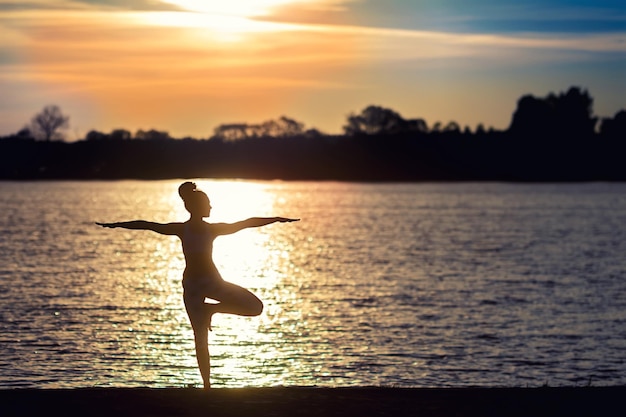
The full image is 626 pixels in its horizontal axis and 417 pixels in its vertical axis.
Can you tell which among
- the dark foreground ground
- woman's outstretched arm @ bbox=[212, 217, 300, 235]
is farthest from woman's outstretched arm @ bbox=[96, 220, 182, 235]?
the dark foreground ground

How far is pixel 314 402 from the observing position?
1368 cm

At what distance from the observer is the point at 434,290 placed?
49875 mm

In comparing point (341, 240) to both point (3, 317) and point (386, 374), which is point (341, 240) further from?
point (386, 374)

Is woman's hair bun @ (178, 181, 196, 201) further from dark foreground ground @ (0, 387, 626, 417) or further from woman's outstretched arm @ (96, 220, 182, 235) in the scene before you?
dark foreground ground @ (0, 387, 626, 417)

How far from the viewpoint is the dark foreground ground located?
13.1 m

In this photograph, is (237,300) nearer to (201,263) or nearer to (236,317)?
(201,263)

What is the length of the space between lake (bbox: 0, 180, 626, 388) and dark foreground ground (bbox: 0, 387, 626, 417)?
969 centimetres

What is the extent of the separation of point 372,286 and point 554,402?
3791 centimetres

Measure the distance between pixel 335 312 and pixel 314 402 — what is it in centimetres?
2846

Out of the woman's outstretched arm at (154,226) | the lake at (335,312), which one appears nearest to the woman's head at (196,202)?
the woman's outstretched arm at (154,226)

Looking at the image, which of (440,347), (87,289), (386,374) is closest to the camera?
(386,374)

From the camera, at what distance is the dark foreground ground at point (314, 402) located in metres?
13.1

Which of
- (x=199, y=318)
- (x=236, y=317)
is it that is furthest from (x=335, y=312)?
(x=199, y=318)

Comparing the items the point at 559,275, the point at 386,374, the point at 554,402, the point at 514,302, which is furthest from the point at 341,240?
the point at 554,402
